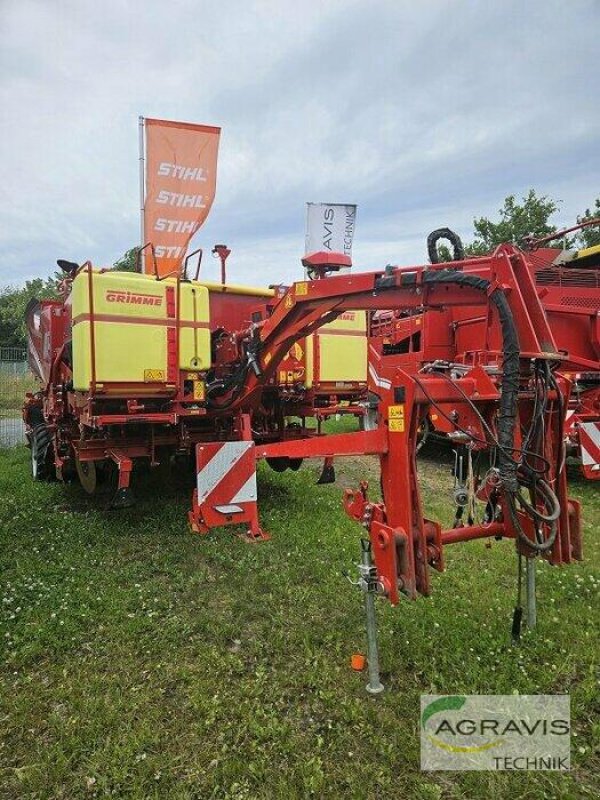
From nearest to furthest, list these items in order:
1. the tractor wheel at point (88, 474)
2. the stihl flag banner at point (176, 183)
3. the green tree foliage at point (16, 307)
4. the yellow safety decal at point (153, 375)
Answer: the yellow safety decal at point (153, 375)
the tractor wheel at point (88, 474)
the stihl flag banner at point (176, 183)
the green tree foliage at point (16, 307)

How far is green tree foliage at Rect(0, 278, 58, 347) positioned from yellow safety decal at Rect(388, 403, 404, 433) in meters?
37.5

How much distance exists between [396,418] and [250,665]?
5.44ft

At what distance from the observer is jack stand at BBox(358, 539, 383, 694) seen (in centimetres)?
272

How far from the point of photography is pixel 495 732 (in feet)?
8.19

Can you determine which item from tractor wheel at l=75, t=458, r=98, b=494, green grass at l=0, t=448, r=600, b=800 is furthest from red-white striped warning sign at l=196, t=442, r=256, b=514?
tractor wheel at l=75, t=458, r=98, b=494

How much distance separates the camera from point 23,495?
6.77 metres

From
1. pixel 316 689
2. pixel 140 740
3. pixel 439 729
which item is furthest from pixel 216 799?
pixel 439 729

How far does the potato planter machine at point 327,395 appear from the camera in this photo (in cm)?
278

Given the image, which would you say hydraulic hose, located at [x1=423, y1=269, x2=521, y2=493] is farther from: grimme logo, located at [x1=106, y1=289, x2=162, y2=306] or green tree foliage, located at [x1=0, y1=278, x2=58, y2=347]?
green tree foliage, located at [x1=0, y1=278, x2=58, y2=347]

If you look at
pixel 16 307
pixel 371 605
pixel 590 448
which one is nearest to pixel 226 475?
pixel 371 605

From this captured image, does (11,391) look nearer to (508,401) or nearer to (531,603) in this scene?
(531,603)

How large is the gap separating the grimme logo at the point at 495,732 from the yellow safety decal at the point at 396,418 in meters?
1.31

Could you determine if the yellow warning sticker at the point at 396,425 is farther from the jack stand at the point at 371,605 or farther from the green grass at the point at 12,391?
the green grass at the point at 12,391

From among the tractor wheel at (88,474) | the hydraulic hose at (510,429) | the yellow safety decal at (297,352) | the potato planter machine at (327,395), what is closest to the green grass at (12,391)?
the potato planter machine at (327,395)
